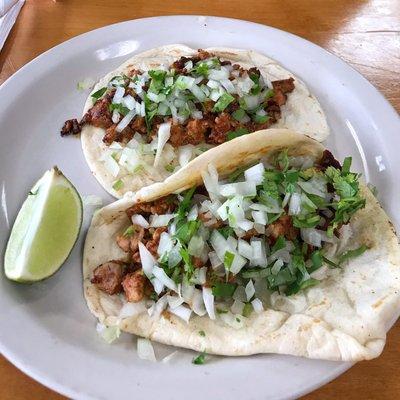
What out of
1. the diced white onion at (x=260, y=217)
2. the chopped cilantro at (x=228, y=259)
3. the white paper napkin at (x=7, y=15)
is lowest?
the chopped cilantro at (x=228, y=259)

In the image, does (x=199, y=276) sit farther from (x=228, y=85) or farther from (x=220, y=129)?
(x=228, y=85)

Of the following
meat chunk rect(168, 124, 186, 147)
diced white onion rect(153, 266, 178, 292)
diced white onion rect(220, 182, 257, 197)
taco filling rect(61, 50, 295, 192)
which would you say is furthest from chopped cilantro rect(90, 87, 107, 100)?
diced white onion rect(153, 266, 178, 292)

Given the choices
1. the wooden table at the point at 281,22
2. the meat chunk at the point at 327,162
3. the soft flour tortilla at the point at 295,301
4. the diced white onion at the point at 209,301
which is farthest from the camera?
the wooden table at the point at 281,22

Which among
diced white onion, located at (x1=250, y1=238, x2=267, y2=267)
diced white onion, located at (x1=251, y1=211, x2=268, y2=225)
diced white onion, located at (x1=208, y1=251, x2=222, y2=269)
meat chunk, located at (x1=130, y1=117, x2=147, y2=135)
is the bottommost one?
diced white onion, located at (x1=250, y1=238, x2=267, y2=267)

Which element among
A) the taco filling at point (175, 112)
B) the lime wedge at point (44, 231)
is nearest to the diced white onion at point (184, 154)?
the taco filling at point (175, 112)

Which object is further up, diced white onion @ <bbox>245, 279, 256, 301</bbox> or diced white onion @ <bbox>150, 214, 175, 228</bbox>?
diced white onion @ <bbox>150, 214, 175, 228</bbox>

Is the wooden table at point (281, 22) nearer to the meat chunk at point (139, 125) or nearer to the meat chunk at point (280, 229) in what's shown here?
the meat chunk at point (139, 125)

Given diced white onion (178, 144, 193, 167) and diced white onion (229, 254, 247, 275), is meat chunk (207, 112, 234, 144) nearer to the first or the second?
diced white onion (178, 144, 193, 167)
